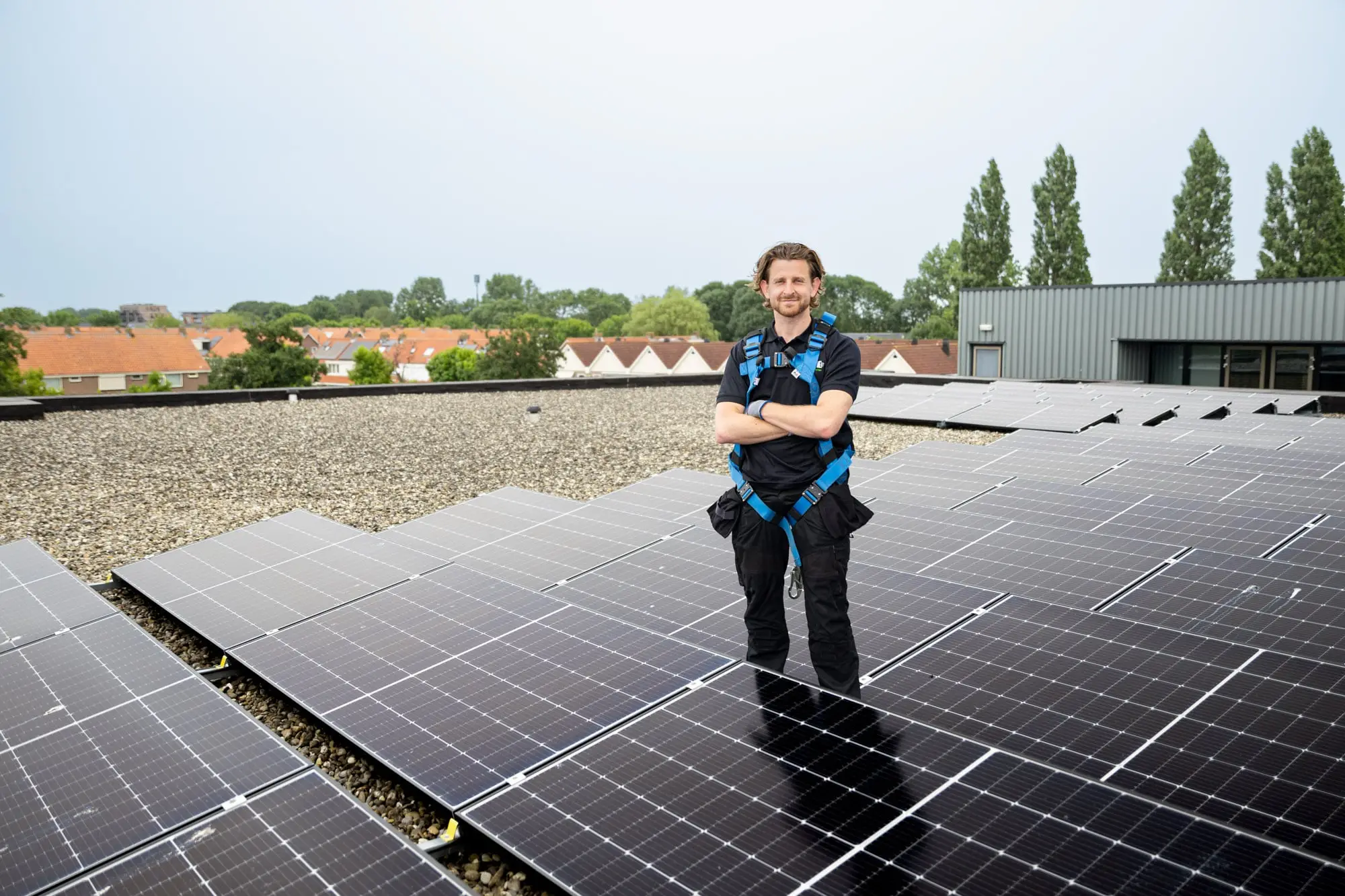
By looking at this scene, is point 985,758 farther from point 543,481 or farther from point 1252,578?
point 543,481

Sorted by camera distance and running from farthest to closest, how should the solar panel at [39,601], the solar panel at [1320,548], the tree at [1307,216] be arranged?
the tree at [1307,216]
the solar panel at [1320,548]
the solar panel at [39,601]

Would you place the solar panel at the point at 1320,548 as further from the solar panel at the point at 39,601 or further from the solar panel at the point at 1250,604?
the solar panel at the point at 39,601

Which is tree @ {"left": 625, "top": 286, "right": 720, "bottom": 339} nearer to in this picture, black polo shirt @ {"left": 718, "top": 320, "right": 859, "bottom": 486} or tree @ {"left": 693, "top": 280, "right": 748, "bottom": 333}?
tree @ {"left": 693, "top": 280, "right": 748, "bottom": 333}

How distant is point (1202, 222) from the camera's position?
51938mm

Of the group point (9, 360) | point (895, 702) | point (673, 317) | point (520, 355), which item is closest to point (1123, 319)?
point (895, 702)

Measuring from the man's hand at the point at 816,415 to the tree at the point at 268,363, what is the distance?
51.9 meters

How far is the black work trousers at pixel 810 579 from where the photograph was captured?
4.03 m

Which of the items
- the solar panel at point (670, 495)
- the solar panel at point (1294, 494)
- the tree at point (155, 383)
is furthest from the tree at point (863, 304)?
the solar panel at point (670, 495)

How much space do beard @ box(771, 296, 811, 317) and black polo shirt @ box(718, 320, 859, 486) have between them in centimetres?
11

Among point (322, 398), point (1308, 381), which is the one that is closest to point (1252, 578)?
point (322, 398)

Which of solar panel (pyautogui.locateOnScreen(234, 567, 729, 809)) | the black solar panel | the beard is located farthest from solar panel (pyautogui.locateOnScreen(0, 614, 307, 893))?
the black solar panel

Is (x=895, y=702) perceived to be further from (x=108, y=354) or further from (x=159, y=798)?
(x=108, y=354)

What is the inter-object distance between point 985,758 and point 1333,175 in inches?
2252

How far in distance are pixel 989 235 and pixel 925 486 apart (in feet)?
167
